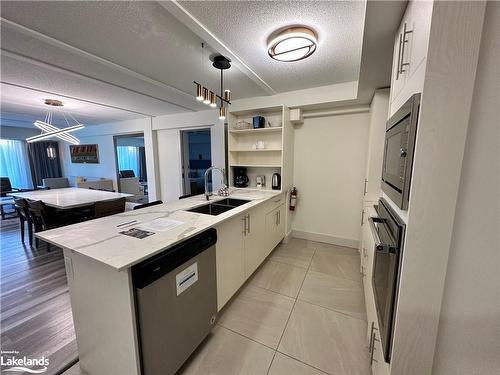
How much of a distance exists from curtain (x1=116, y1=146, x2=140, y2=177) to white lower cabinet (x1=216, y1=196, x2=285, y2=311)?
25.3ft

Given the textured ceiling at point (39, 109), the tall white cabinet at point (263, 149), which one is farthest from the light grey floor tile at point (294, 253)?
the textured ceiling at point (39, 109)

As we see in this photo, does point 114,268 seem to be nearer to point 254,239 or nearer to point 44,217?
point 254,239

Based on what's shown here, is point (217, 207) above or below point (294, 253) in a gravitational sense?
above

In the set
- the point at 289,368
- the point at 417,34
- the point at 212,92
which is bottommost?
the point at 289,368

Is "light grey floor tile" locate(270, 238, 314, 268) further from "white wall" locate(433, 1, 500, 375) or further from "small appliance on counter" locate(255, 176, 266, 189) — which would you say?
"white wall" locate(433, 1, 500, 375)

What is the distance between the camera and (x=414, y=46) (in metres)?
0.90

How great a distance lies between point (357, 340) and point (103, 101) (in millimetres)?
4882

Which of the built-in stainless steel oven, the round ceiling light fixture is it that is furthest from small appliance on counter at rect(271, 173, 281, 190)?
the built-in stainless steel oven

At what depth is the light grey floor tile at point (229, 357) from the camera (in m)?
1.37

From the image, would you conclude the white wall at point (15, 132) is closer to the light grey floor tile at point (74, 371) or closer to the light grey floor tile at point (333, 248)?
the light grey floor tile at point (74, 371)

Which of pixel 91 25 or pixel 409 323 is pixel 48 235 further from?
pixel 409 323

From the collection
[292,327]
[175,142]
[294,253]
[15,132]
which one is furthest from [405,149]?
[15,132]

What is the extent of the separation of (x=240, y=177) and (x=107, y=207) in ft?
6.88

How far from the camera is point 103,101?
11.6 feet
